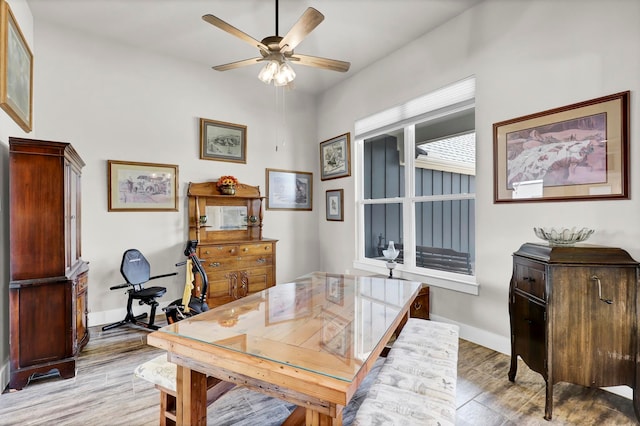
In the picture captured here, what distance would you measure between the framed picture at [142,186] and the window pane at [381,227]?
8.47 ft

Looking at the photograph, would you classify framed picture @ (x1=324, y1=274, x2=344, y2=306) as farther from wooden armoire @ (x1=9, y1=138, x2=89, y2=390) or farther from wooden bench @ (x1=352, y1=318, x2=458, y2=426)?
wooden armoire @ (x1=9, y1=138, x2=89, y2=390)

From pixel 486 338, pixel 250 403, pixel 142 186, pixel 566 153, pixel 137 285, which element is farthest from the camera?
pixel 142 186

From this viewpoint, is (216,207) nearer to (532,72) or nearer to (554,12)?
(532,72)

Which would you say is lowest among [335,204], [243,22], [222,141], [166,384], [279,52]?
[166,384]

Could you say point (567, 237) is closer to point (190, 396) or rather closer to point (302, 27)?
point (302, 27)

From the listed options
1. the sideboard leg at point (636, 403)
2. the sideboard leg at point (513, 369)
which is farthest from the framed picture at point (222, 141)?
the sideboard leg at point (636, 403)

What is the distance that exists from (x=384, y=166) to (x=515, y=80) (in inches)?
69.8

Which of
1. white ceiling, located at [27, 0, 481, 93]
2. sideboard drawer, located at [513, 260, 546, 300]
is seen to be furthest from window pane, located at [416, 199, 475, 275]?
white ceiling, located at [27, 0, 481, 93]

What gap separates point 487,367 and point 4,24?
4.42 meters

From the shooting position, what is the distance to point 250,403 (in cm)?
202

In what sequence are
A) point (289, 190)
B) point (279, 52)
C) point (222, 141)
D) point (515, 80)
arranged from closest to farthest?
point (279, 52) → point (515, 80) → point (222, 141) → point (289, 190)

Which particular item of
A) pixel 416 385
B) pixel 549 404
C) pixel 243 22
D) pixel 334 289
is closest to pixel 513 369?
pixel 549 404

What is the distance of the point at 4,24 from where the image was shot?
219 centimetres

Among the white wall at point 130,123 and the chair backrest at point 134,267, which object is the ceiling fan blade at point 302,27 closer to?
the white wall at point 130,123
